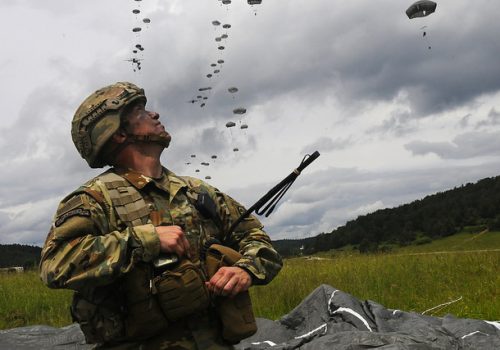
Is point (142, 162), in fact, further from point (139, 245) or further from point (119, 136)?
point (139, 245)

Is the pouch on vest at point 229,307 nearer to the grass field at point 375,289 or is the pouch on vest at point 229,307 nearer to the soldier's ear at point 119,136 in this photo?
the soldier's ear at point 119,136

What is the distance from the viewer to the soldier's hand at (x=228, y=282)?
3395mm

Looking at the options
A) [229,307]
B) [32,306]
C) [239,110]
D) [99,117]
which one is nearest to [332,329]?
[229,307]

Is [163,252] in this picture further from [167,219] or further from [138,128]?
[138,128]

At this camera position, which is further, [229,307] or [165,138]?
[165,138]

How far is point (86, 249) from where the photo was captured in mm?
3119

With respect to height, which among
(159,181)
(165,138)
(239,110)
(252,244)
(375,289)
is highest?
(239,110)

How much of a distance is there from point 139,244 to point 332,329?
5.50m

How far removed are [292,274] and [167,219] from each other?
10.9 metres

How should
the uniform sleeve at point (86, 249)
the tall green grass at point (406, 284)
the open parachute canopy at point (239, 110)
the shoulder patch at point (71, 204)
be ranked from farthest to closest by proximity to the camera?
the open parachute canopy at point (239, 110) < the tall green grass at point (406, 284) < the shoulder patch at point (71, 204) < the uniform sleeve at point (86, 249)

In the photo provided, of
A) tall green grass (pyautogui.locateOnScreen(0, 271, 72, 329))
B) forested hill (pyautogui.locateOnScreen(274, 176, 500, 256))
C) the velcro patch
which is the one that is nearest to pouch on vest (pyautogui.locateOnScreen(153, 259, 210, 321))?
the velcro patch

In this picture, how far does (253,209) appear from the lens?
384 centimetres

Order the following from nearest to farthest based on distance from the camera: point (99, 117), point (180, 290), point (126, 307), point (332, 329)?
point (180, 290) < point (126, 307) < point (99, 117) < point (332, 329)

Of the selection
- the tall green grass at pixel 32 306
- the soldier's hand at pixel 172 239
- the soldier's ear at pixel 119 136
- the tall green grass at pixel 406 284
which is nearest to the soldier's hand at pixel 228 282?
the soldier's hand at pixel 172 239
